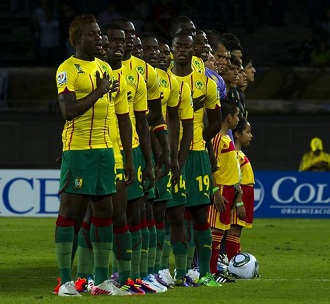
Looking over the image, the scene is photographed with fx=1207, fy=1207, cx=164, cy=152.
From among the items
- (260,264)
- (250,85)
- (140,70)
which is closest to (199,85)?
(140,70)

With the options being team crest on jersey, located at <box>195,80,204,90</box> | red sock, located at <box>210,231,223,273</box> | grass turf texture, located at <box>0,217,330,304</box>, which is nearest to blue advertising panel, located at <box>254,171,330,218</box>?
grass turf texture, located at <box>0,217,330,304</box>

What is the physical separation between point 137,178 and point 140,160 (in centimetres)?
20

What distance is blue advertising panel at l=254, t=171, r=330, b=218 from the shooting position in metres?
20.9

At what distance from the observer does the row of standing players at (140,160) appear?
8.84 meters

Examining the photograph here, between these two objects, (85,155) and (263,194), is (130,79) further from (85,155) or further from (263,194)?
(263,194)

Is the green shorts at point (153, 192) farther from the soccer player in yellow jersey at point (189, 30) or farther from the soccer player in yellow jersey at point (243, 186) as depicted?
the soccer player in yellow jersey at point (243, 186)

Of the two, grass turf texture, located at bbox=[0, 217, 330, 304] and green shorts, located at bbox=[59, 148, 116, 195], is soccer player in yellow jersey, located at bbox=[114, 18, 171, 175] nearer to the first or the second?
green shorts, located at bbox=[59, 148, 116, 195]

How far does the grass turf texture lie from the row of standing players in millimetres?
328

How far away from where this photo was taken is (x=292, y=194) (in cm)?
2105

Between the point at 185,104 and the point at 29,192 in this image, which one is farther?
the point at 29,192

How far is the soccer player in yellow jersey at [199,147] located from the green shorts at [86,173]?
150 cm

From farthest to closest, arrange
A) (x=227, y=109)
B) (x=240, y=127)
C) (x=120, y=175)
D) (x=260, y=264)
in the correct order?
1. (x=260, y=264)
2. (x=240, y=127)
3. (x=227, y=109)
4. (x=120, y=175)

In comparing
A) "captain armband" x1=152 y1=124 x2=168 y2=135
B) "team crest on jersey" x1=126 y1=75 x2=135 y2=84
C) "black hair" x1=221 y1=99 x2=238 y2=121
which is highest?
"team crest on jersey" x1=126 y1=75 x2=135 y2=84

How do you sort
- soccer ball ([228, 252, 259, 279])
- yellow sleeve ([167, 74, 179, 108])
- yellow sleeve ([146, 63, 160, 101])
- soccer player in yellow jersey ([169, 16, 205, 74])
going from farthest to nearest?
1. soccer ball ([228, 252, 259, 279])
2. soccer player in yellow jersey ([169, 16, 205, 74])
3. yellow sleeve ([167, 74, 179, 108])
4. yellow sleeve ([146, 63, 160, 101])
